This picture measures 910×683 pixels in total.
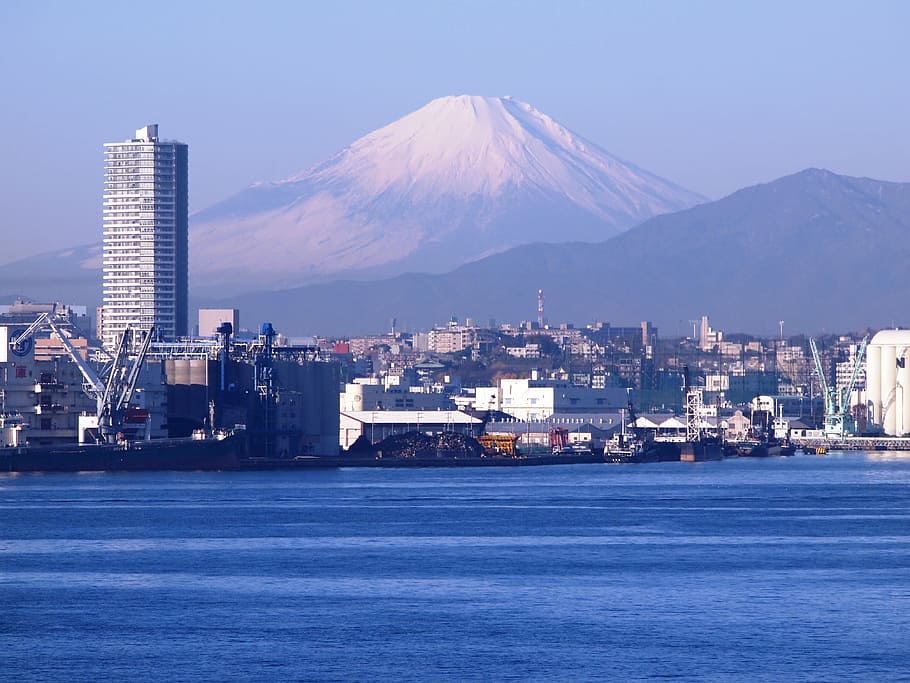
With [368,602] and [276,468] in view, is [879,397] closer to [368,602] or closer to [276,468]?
[276,468]

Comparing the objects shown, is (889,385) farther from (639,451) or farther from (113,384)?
(113,384)

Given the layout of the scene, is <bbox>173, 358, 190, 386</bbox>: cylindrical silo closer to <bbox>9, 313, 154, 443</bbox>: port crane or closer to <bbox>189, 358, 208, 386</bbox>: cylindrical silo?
<bbox>189, 358, 208, 386</bbox>: cylindrical silo

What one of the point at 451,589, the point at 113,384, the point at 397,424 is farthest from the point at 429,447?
the point at 451,589

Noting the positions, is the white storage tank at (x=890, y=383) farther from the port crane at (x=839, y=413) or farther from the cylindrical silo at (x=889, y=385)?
the port crane at (x=839, y=413)

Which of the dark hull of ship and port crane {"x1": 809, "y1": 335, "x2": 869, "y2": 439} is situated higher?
port crane {"x1": 809, "y1": 335, "x2": 869, "y2": 439}

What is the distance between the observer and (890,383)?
157 metres

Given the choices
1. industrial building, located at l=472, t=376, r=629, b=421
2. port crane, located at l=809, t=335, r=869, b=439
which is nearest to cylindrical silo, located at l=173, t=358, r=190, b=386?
industrial building, located at l=472, t=376, r=629, b=421

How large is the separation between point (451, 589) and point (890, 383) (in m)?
123

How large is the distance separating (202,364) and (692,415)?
48772 mm

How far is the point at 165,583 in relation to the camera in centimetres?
3991

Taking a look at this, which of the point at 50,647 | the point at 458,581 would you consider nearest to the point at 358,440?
the point at 458,581

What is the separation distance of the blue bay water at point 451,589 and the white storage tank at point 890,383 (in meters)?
89.8

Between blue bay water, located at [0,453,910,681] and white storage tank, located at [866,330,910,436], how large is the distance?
295 ft

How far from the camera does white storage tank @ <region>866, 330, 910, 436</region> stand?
513ft
